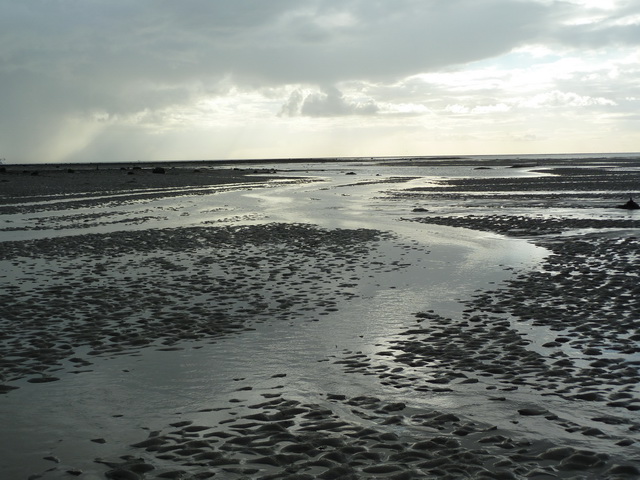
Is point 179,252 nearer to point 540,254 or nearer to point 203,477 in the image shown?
point 540,254

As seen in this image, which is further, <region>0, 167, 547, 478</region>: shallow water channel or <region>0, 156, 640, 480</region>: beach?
<region>0, 167, 547, 478</region>: shallow water channel

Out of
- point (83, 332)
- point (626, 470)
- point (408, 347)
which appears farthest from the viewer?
point (83, 332)

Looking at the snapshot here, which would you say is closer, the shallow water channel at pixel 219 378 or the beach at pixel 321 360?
the beach at pixel 321 360

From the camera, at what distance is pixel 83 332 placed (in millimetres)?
11719

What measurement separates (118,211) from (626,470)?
36117 mm

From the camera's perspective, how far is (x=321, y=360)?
1001 cm

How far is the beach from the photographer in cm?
659

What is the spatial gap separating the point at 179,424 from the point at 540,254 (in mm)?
16773

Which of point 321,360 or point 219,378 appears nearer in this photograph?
point 219,378

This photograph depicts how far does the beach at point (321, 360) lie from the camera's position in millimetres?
6590

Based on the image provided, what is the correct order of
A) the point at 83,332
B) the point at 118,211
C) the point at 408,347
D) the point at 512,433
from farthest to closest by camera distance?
1. the point at 118,211
2. the point at 83,332
3. the point at 408,347
4. the point at 512,433

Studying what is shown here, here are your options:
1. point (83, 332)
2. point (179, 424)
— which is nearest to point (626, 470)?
point (179, 424)

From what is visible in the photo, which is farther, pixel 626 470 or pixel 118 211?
pixel 118 211

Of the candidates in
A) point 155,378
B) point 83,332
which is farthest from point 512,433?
point 83,332
